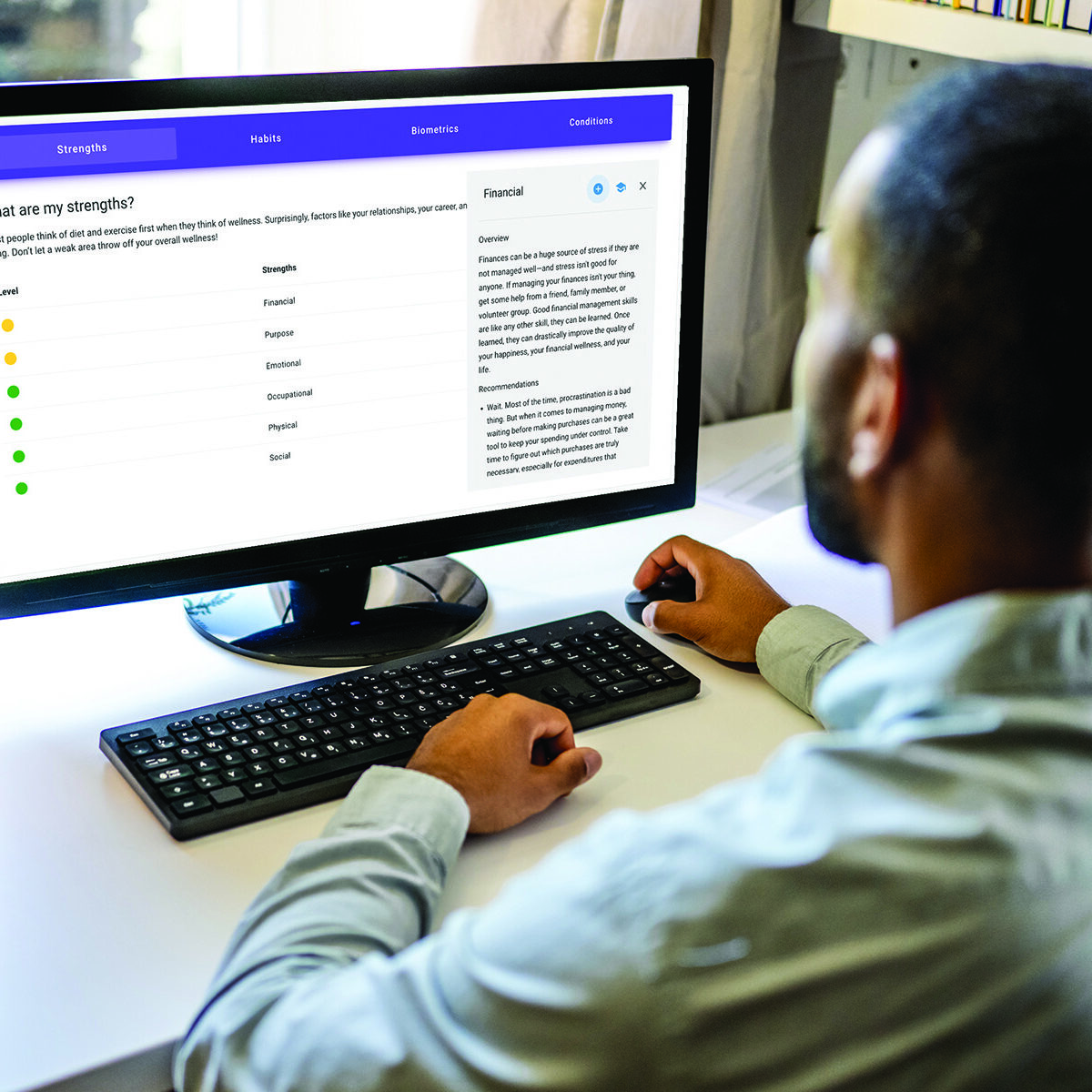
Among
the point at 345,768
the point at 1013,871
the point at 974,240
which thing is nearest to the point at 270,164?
the point at 345,768

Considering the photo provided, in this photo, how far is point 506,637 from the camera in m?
1.04

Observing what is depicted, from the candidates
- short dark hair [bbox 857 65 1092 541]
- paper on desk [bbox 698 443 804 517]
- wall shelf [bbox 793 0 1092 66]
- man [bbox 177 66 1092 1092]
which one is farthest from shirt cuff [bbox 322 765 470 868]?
wall shelf [bbox 793 0 1092 66]

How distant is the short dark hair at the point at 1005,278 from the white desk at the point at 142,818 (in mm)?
403

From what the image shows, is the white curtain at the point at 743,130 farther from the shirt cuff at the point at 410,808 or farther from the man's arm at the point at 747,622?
the shirt cuff at the point at 410,808

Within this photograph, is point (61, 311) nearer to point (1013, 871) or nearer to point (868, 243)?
point (868, 243)

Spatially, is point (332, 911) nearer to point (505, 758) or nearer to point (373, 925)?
point (373, 925)

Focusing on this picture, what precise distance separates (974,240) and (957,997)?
29 centimetres

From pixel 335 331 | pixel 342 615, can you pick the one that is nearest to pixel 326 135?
pixel 335 331

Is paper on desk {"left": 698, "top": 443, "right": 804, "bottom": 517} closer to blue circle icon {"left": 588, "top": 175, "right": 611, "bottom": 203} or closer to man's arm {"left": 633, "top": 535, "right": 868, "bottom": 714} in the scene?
man's arm {"left": 633, "top": 535, "right": 868, "bottom": 714}

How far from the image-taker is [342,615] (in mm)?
1085

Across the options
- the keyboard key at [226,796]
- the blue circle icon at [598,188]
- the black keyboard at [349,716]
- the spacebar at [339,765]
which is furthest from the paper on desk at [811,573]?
the keyboard key at [226,796]

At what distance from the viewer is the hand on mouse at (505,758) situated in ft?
2.74

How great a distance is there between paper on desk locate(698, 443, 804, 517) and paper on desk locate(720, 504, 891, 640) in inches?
3.2

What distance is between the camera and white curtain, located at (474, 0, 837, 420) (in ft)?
4.79
